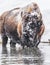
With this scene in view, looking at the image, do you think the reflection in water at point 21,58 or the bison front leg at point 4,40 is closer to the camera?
the reflection in water at point 21,58

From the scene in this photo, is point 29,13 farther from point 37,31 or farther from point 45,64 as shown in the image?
point 45,64

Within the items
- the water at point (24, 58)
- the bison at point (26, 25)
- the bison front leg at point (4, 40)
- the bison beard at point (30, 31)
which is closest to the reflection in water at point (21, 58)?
the water at point (24, 58)

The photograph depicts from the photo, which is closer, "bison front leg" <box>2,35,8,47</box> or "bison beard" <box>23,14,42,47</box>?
"bison beard" <box>23,14,42,47</box>

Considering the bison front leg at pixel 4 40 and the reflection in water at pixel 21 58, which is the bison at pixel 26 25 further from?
the reflection in water at pixel 21 58

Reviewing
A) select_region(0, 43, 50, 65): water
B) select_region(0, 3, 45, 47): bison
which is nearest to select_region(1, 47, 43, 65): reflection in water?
select_region(0, 43, 50, 65): water

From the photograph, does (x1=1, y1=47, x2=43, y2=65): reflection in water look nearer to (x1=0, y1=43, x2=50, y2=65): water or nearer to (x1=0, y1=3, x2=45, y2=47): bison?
(x1=0, y1=43, x2=50, y2=65): water

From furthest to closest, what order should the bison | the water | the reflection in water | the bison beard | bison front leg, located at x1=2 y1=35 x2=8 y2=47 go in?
1. bison front leg, located at x1=2 y1=35 x2=8 y2=47
2. the bison
3. the bison beard
4. the reflection in water
5. the water

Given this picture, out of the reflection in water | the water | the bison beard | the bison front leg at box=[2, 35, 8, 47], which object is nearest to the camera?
the water

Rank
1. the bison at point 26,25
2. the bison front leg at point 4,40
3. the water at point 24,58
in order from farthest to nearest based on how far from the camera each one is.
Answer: the bison front leg at point 4,40 < the bison at point 26,25 < the water at point 24,58

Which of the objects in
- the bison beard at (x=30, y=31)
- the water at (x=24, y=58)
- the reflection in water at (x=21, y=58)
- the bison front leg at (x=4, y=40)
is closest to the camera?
the water at (x=24, y=58)

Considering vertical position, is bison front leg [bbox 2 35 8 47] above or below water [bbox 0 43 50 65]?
below

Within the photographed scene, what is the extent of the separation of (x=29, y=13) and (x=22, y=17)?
2.18 feet

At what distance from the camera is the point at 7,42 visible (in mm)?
33031

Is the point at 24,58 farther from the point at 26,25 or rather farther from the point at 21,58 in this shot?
the point at 26,25
